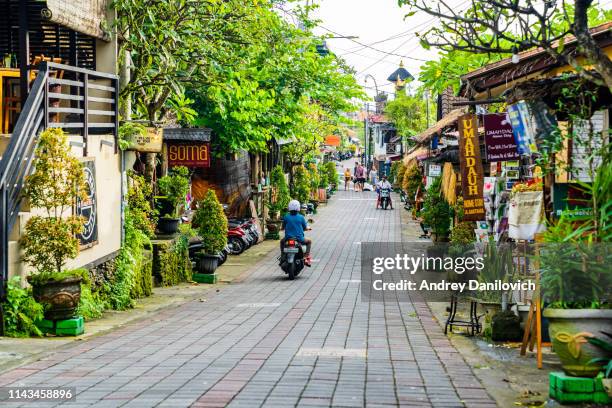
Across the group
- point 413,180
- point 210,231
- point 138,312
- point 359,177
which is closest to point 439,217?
point 210,231

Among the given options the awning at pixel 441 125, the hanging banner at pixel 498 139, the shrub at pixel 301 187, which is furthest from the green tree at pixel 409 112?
the hanging banner at pixel 498 139

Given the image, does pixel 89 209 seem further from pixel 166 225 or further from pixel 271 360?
pixel 166 225

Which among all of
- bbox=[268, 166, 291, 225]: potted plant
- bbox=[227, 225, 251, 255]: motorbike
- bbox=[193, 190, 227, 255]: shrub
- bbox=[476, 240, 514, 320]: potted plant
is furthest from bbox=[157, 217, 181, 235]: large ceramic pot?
bbox=[268, 166, 291, 225]: potted plant

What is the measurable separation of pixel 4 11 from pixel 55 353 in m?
8.43

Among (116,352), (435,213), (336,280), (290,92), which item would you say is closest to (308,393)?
(116,352)

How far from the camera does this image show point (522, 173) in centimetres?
1625

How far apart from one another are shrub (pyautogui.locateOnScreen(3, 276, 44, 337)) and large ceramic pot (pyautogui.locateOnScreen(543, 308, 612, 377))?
22.4 ft

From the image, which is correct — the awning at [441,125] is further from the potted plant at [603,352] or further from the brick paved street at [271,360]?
the potted plant at [603,352]

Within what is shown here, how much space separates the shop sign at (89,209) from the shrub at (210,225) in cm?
667

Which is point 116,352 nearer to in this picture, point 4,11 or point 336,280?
point 4,11

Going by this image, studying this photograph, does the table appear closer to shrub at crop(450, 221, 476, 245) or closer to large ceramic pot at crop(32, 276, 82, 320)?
shrub at crop(450, 221, 476, 245)

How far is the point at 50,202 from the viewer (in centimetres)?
1234

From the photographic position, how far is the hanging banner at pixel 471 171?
1525cm

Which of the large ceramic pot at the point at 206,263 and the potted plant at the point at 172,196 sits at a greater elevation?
the potted plant at the point at 172,196
